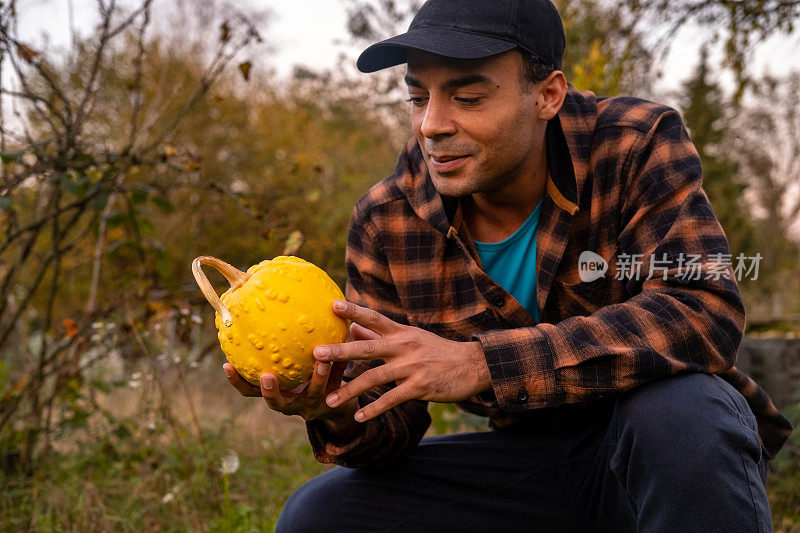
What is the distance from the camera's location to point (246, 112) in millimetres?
10039

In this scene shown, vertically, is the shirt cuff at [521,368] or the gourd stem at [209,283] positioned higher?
the gourd stem at [209,283]

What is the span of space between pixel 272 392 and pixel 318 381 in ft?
0.37

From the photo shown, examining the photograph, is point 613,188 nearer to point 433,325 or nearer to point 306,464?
point 433,325

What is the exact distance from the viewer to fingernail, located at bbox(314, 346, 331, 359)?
158 centimetres

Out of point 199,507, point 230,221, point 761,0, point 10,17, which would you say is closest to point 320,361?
point 199,507

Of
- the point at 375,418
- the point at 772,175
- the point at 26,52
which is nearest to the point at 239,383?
the point at 375,418

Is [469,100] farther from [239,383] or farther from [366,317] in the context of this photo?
[239,383]

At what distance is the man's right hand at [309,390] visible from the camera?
1664mm

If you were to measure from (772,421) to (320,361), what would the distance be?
1.49 metres

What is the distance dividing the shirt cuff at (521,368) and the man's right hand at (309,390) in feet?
0.99

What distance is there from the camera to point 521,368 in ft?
5.69

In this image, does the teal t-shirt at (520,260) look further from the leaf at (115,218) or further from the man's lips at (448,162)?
the leaf at (115,218)

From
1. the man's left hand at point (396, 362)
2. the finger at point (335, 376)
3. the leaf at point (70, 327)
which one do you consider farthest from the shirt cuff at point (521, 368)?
the leaf at point (70, 327)

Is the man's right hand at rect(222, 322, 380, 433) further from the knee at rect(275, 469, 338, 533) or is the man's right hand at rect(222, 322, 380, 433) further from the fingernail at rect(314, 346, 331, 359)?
the knee at rect(275, 469, 338, 533)
